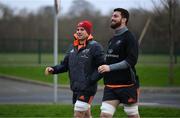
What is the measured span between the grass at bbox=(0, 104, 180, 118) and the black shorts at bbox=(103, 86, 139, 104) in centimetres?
491

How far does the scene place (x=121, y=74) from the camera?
8.02 m

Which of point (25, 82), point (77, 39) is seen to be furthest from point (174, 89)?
point (77, 39)

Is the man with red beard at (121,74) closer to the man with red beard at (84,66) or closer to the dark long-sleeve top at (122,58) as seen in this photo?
the dark long-sleeve top at (122,58)

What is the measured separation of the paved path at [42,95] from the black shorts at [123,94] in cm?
860

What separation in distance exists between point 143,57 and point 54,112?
1043 inches

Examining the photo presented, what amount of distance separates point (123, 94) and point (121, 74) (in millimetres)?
277

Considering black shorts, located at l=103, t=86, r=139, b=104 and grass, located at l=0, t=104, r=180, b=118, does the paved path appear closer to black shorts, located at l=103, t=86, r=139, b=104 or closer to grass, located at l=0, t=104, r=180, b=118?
grass, located at l=0, t=104, r=180, b=118

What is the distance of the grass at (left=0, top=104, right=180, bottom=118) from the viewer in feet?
43.3

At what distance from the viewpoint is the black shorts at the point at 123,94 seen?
804cm

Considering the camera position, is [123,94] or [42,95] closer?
[123,94]

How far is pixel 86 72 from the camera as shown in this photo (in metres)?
8.73

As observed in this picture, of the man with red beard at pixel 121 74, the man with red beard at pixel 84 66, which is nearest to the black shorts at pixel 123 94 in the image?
the man with red beard at pixel 121 74

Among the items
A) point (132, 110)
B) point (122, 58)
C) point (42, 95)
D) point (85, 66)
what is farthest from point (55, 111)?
point (42, 95)

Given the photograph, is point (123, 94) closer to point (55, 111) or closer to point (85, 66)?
point (85, 66)
